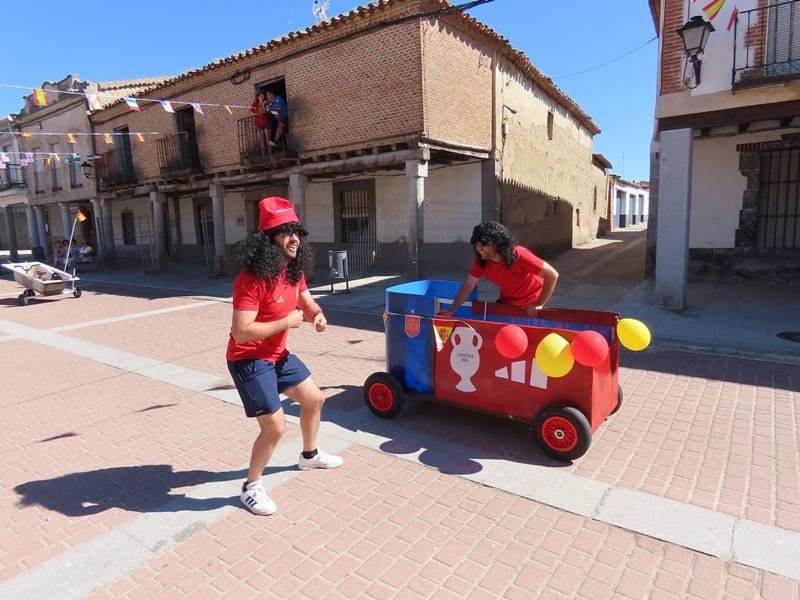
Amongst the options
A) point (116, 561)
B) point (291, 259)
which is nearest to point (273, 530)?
point (116, 561)

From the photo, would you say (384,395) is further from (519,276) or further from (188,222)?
(188,222)

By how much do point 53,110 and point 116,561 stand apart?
27215 mm

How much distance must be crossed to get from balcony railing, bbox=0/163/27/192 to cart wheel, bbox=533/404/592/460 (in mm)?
33522

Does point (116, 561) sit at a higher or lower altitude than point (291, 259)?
lower

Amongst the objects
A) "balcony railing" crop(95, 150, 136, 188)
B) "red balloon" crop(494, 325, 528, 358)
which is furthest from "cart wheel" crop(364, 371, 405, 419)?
"balcony railing" crop(95, 150, 136, 188)

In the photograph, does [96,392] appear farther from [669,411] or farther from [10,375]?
[669,411]

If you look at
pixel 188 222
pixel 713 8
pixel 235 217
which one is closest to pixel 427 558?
pixel 713 8

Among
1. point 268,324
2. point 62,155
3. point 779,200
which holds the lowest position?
point 268,324

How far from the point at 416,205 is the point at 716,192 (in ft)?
Result: 21.9

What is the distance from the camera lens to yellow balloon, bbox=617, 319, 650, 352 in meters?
3.38

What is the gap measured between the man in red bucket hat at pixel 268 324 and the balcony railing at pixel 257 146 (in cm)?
1140

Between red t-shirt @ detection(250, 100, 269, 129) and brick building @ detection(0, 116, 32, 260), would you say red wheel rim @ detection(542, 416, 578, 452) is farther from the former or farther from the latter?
brick building @ detection(0, 116, 32, 260)

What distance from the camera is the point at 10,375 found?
6.24 metres

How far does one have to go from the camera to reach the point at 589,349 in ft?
10.4
